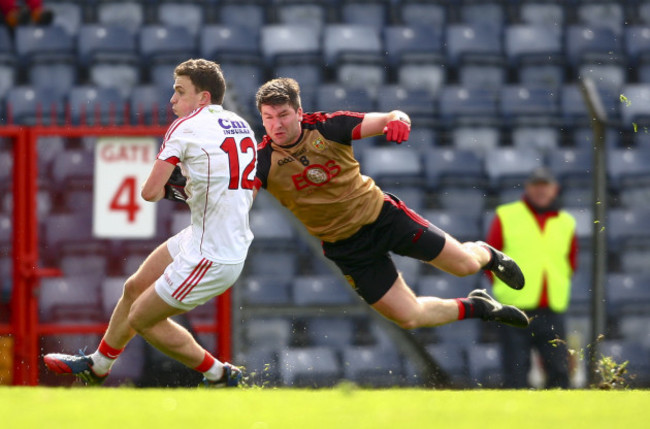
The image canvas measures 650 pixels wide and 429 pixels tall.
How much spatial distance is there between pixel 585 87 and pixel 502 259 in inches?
70.6

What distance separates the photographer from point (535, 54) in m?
10.7

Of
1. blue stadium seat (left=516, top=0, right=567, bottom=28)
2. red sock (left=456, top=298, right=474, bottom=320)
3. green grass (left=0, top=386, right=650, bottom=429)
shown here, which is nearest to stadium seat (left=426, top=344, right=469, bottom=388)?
red sock (left=456, top=298, right=474, bottom=320)

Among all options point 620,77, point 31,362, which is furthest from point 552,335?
point 620,77

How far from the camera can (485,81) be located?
34.7 ft

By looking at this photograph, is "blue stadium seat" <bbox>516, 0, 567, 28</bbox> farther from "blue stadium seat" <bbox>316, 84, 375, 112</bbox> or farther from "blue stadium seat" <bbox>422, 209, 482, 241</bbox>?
"blue stadium seat" <bbox>422, 209, 482, 241</bbox>

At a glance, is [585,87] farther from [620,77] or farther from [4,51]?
[4,51]

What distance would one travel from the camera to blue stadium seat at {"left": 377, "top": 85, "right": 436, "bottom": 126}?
946 centimetres

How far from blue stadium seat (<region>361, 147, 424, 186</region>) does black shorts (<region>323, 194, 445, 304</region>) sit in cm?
297

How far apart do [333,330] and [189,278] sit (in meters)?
2.33

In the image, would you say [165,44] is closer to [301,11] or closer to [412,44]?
[301,11]

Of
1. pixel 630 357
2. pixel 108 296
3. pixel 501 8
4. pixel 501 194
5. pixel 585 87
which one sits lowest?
pixel 630 357

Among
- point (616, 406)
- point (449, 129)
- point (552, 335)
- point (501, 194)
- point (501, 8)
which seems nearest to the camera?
point (616, 406)

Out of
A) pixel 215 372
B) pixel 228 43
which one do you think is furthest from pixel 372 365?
pixel 228 43

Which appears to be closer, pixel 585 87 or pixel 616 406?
pixel 616 406
